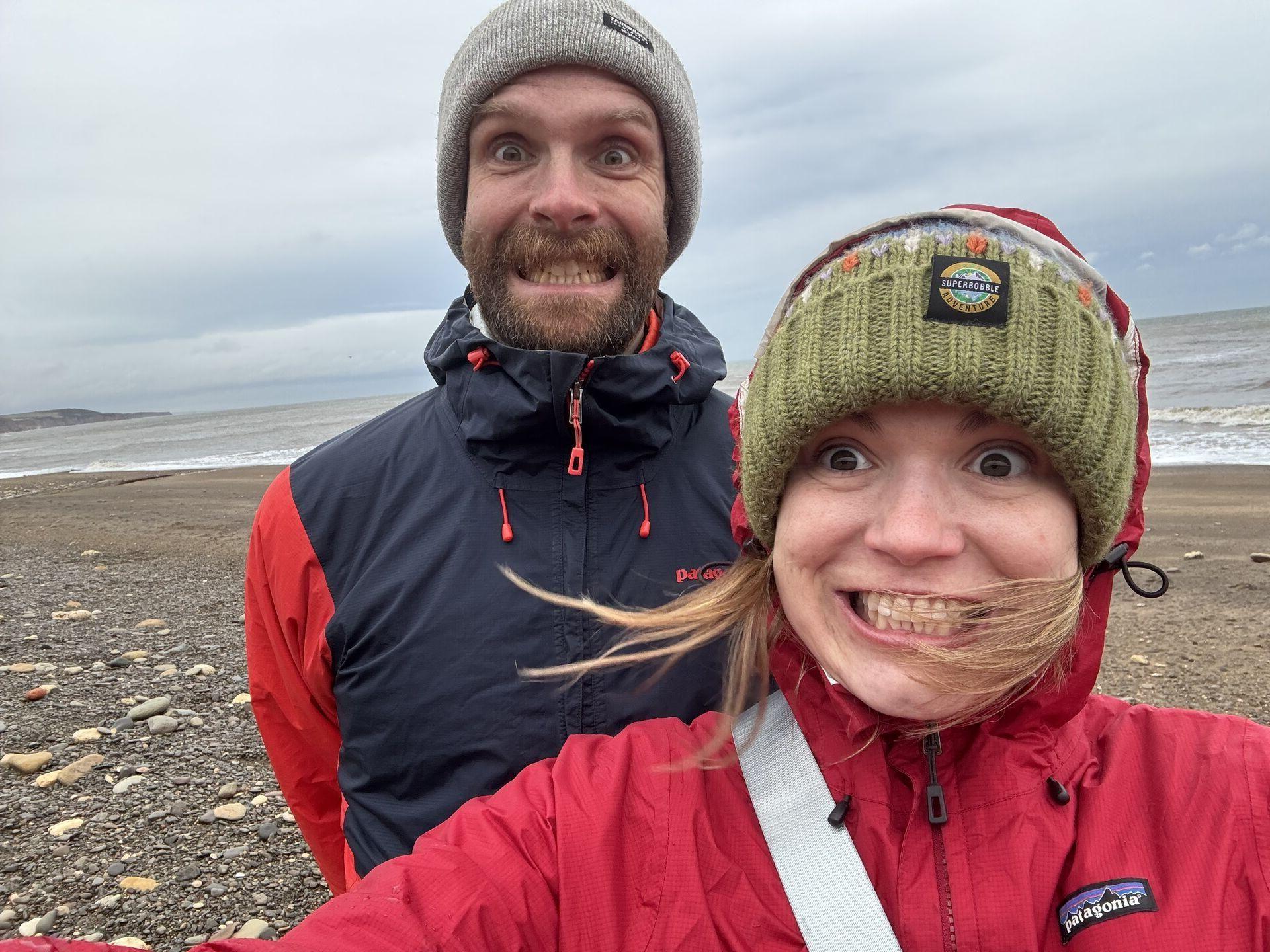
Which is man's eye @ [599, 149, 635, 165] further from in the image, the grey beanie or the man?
the grey beanie

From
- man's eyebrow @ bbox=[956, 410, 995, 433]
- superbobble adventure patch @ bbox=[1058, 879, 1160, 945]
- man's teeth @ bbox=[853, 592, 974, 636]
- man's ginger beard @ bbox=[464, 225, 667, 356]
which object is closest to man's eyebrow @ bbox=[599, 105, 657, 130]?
man's ginger beard @ bbox=[464, 225, 667, 356]

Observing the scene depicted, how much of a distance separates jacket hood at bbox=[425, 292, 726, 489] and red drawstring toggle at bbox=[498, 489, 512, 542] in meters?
0.03

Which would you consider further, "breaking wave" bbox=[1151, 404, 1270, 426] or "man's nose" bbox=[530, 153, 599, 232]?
"breaking wave" bbox=[1151, 404, 1270, 426]

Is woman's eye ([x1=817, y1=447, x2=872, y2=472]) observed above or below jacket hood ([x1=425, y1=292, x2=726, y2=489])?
below

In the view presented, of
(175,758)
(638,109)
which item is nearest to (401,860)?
(638,109)

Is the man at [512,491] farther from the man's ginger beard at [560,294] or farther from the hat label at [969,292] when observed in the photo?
the hat label at [969,292]

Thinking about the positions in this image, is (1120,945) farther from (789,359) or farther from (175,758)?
(175,758)

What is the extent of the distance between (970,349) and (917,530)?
15.3 inches

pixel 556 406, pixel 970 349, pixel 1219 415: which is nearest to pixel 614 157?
pixel 556 406

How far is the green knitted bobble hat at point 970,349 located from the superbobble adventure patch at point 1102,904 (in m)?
0.67

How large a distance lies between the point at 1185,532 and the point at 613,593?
9.91 metres

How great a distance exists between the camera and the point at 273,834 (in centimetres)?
429

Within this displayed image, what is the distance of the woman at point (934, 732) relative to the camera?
5.45ft

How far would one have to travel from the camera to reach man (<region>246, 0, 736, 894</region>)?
2.30m
